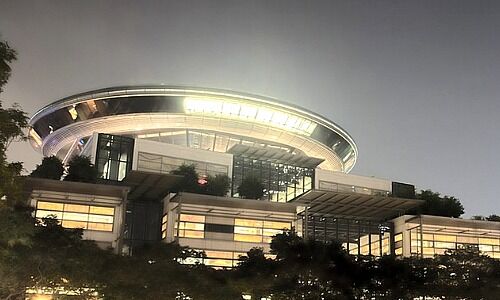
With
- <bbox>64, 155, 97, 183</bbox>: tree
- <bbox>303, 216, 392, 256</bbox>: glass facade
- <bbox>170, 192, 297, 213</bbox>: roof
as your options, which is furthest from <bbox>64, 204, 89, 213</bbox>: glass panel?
<bbox>303, 216, 392, 256</bbox>: glass facade

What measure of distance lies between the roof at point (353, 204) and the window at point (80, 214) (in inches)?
794

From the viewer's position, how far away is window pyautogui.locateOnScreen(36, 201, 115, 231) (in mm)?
55938

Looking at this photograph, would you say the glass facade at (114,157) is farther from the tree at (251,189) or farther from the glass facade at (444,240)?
the glass facade at (444,240)

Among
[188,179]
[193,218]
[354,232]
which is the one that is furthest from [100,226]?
[354,232]

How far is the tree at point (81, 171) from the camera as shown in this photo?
62781 millimetres

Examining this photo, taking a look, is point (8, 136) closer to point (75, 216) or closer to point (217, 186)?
point (75, 216)

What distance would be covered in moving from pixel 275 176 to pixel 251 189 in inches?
349

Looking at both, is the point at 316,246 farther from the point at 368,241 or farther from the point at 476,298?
the point at 368,241

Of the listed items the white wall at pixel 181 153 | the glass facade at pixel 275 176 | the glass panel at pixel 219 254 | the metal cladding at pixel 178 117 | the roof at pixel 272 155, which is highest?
the metal cladding at pixel 178 117

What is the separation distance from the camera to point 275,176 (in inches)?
3027

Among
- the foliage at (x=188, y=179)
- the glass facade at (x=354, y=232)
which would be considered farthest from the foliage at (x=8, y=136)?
the glass facade at (x=354, y=232)

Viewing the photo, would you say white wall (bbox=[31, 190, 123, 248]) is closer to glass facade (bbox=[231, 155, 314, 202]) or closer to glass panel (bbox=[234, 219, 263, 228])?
glass panel (bbox=[234, 219, 263, 228])

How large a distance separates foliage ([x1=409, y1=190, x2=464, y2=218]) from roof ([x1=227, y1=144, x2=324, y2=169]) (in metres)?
15.2

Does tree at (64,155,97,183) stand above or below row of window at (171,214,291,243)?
above
